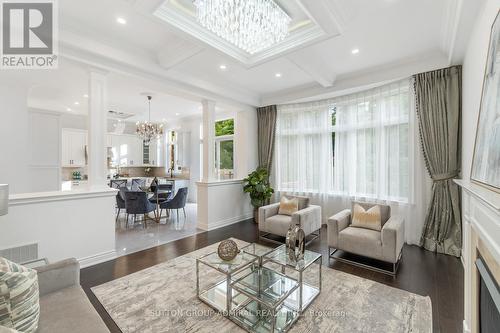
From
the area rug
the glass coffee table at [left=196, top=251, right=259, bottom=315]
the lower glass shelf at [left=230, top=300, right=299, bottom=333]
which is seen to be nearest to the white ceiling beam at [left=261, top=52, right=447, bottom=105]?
the area rug

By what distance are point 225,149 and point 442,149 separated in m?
5.18

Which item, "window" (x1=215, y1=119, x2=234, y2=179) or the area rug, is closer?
the area rug

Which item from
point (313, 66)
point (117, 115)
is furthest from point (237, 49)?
point (117, 115)

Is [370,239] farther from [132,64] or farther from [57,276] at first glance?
[132,64]

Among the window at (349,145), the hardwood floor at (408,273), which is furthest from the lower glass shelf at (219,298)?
the window at (349,145)

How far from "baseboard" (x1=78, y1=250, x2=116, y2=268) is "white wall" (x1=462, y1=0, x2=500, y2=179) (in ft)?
15.5

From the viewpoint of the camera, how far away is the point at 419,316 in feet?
6.74

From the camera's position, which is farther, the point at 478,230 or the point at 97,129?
the point at 97,129

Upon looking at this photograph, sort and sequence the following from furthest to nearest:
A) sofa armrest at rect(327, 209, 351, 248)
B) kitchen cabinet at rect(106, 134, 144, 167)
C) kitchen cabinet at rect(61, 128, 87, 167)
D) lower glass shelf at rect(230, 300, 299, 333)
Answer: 1. kitchen cabinet at rect(106, 134, 144, 167)
2. kitchen cabinet at rect(61, 128, 87, 167)
3. sofa armrest at rect(327, 209, 351, 248)
4. lower glass shelf at rect(230, 300, 299, 333)

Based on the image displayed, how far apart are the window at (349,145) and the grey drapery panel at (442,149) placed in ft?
1.09

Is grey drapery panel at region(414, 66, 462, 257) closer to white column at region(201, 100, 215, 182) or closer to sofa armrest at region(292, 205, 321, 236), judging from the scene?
sofa armrest at region(292, 205, 321, 236)

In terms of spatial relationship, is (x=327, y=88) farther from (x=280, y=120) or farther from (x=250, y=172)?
(x=250, y=172)

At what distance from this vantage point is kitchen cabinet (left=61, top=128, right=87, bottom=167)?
271 inches

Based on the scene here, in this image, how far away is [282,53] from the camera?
120 inches
